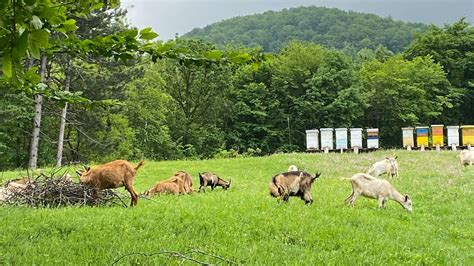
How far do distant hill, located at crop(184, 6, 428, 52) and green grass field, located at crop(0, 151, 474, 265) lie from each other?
95.2 metres

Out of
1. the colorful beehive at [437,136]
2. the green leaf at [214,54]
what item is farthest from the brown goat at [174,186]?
the colorful beehive at [437,136]

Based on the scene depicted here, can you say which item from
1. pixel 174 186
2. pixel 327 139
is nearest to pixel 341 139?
pixel 327 139

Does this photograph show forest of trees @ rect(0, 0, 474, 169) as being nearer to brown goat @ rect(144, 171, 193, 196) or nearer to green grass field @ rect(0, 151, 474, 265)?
brown goat @ rect(144, 171, 193, 196)

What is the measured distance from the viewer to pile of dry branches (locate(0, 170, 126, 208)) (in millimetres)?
10874

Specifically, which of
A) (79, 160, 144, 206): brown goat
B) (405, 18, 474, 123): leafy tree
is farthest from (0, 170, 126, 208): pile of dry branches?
(405, 18, 474, 123): leafy tree

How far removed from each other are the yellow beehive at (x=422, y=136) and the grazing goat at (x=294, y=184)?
102 feet

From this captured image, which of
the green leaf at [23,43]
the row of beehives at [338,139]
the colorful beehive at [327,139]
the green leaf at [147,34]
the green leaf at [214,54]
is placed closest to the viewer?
the green leaf at [23,43]

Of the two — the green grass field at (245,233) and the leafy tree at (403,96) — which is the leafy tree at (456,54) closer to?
the leafy tree at (403,96)

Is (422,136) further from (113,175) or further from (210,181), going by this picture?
(113,175)

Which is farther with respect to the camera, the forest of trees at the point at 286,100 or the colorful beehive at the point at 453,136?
the forest of trees at the point at 286,100

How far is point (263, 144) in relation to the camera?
53.6 m

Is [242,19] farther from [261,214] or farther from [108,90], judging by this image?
[261,214]

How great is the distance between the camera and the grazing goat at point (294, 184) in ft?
38.1

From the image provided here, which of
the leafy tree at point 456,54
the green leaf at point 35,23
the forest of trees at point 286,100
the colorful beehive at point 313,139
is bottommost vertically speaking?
the green leaf at point 35,23
